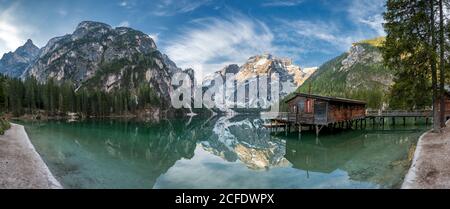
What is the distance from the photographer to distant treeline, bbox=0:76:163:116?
10756cm

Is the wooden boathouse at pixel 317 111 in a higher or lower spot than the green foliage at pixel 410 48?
lower

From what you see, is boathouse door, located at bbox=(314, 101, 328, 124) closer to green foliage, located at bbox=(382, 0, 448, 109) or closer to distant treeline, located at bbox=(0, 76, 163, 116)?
green foliage, located at bbox=(382, 0, 448, 109)

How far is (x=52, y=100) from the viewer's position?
11831 cm

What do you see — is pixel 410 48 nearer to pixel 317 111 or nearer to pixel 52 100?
pixel 317 111

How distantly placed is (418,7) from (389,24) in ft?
9.16

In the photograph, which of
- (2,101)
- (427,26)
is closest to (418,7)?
(427,26)

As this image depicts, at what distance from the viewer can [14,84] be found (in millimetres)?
111250

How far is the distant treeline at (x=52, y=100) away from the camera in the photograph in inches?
4235

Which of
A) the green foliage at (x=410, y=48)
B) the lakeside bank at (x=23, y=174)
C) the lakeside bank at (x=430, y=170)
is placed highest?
the green foliage at (x=410, y=48)

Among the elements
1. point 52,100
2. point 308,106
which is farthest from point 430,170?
point 52,100

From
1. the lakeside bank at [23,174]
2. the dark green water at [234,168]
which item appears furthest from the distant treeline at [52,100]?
the lakeside bank at [23,174]

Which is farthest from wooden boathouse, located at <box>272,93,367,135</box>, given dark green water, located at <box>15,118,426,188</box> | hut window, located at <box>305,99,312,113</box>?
dark green water, located at <box>15,118,426,188</box>

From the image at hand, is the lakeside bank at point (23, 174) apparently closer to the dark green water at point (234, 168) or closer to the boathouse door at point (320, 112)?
the dark green water at point (234, 168)
